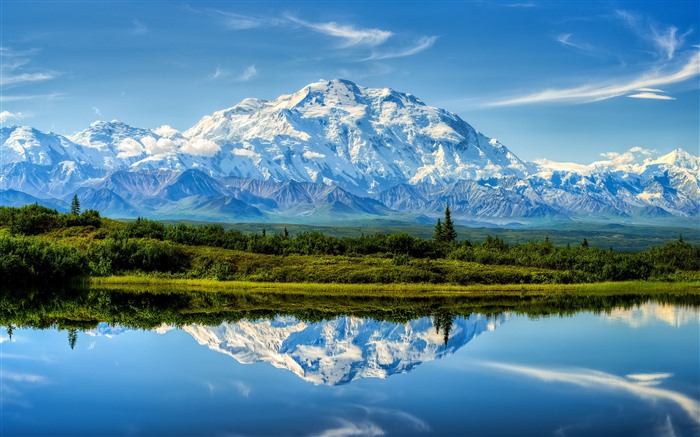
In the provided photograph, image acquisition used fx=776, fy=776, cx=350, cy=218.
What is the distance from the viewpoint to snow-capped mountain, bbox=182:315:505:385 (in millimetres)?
51312

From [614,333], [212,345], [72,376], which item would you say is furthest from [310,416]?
[614,333]

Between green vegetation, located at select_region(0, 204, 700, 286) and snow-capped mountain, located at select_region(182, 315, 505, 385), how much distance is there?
36592 mm

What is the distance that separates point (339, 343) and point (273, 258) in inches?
2348

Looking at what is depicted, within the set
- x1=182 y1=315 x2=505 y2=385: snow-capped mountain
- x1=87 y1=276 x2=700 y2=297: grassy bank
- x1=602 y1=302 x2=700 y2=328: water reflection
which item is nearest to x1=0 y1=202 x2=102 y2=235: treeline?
x1=87 y1=276 x2=700 y2=297: grassy bank

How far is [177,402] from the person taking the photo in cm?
4066

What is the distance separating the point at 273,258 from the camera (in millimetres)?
119562

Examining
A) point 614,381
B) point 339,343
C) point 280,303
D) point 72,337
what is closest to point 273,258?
point 280,303

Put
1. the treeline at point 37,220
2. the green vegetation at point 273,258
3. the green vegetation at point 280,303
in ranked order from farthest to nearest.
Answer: the treeline at point 37,220
the green vegetation at point 273,258
the green vegetation at point 280,303

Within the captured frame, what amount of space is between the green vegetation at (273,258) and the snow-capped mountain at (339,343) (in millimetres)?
36592

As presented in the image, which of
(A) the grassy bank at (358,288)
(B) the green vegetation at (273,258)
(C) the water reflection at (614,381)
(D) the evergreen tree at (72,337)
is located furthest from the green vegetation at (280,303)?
(C) the water reflection at (614,381)

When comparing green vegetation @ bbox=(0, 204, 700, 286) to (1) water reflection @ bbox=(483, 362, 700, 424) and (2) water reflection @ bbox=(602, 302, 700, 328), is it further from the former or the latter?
(1) water reflection @ bbox=(483, 362, 700, 424)

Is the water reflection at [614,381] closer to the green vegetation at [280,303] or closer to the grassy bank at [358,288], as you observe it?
the green vegetation at [280,303]

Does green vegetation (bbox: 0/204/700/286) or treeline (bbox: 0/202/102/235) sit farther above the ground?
treeline (bbox: 0/202/102/235)

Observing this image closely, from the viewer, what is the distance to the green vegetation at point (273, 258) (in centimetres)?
10738
